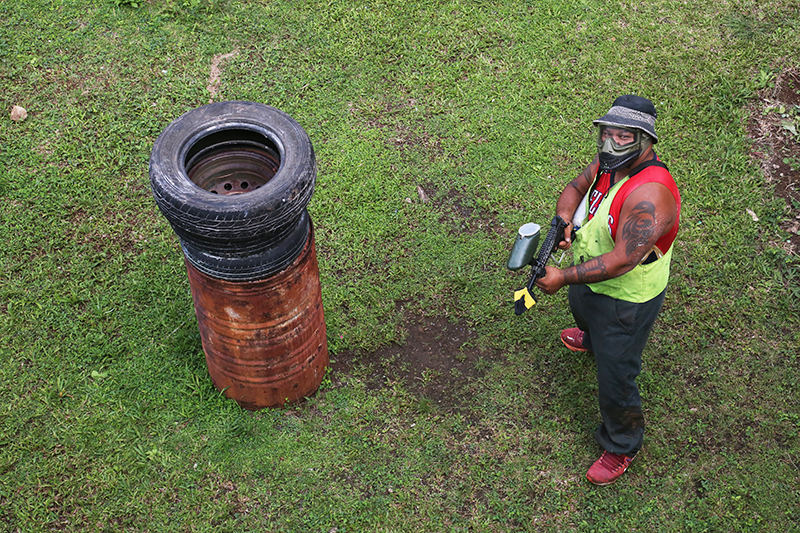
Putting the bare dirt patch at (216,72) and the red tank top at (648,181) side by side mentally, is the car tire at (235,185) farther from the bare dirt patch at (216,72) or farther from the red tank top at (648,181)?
the bare dirt patch at (216,72)

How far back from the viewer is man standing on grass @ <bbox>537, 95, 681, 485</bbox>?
369 centimetres

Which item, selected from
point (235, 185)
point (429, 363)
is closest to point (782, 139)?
point (429, 363)

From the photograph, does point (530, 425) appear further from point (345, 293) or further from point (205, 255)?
point (205, 255)

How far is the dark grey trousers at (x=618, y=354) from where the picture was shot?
4070 mm

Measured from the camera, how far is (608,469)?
4.39 m

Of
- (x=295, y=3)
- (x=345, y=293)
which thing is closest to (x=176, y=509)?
(x=345, y=293)

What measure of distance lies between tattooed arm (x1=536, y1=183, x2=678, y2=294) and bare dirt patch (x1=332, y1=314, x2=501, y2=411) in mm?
1505

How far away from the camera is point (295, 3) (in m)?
7.61

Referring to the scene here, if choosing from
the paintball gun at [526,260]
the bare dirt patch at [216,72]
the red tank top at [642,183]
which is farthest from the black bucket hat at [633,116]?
the bare dirt patch at [216,72]

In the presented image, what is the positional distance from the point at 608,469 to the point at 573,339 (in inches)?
39.6

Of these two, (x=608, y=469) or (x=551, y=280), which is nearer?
(x=551, y=280)

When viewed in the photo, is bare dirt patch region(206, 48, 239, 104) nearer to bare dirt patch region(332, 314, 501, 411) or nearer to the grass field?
the grass field

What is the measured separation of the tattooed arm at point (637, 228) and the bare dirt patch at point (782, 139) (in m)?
2.77

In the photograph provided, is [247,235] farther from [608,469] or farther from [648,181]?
[608,469]
